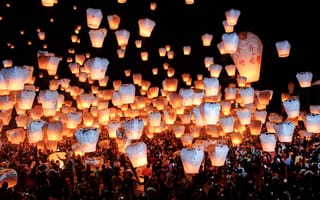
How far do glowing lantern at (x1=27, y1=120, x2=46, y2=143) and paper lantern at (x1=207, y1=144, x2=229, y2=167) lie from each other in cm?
454

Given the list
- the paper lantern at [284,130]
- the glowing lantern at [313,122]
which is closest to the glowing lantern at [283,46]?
the glowing lantern at [313,122]

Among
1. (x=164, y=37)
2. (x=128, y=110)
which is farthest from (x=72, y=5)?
(x=128, y=110)

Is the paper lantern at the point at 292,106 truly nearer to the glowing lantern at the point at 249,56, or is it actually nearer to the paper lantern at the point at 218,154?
the paper lantern at the point at 218,154

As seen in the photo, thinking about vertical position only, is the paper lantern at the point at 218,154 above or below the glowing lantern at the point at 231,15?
below

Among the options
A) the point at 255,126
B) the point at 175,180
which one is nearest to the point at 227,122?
the point at 255,126

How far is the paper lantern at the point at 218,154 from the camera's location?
992cm

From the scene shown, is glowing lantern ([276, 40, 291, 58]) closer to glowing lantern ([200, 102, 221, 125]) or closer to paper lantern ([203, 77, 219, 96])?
paper lantern ([203, 77, 219, 96])

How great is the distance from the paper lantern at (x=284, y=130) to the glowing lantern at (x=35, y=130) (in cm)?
588

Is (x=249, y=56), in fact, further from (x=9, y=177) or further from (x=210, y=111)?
(x=9, y=177)

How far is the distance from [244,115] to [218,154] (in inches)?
175

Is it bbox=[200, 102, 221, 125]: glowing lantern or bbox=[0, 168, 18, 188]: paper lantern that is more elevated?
bbox=[200, 102, 221, 125]: glowing lantern

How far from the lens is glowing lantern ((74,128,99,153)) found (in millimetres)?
10555

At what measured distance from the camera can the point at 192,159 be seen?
30.1 feet

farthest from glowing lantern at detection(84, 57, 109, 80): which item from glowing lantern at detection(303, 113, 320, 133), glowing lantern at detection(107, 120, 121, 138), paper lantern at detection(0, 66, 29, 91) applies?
glowing lantern at detection(303, 113, 320, 133)
